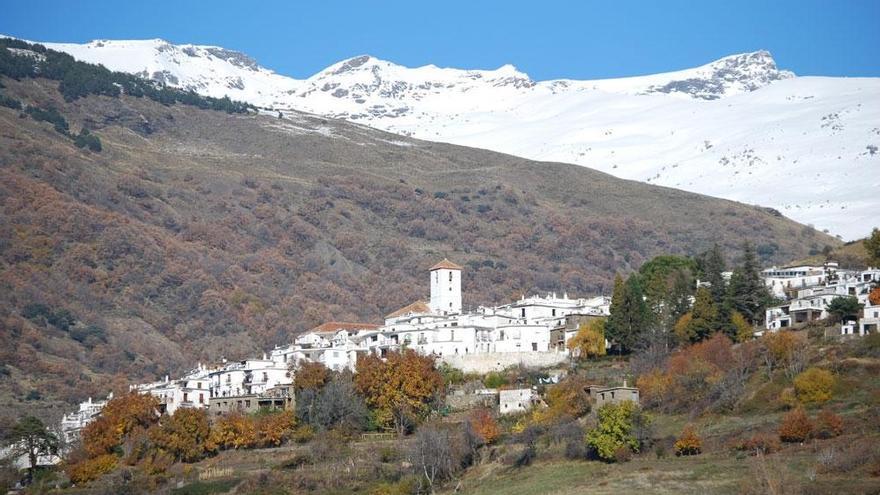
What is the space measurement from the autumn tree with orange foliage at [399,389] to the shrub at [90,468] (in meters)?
14.3

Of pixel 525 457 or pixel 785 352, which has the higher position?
pixel 785 352

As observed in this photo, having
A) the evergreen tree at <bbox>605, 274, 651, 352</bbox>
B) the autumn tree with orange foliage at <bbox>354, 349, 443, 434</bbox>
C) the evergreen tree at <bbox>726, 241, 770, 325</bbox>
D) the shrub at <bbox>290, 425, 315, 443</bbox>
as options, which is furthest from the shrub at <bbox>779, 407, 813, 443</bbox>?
the shrub at <bbox>290, 425, 315, 443</bbox>

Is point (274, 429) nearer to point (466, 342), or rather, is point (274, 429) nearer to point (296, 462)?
point (296, 462)

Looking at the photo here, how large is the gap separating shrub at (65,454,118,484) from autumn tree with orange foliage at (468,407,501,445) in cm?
1981

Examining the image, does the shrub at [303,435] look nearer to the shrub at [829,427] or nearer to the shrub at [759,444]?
the shrub at [759,444]

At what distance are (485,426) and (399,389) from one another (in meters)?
7.55

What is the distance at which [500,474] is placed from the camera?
242 feet

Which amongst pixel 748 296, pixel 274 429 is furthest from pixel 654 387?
pixel 274 429

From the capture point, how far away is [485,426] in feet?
257

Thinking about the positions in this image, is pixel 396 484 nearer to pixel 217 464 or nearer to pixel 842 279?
pixel 217 464

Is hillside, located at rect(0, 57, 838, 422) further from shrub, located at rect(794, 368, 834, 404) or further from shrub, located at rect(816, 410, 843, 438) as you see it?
shrub, located at rect(816, 410, 843, 438)

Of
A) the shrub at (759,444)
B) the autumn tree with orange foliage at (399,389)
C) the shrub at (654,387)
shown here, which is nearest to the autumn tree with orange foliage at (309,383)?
the autumn tree with orange foliage at (399,389)

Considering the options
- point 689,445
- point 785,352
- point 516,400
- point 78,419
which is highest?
point 785,352

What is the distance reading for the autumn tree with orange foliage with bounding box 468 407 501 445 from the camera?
255ft
